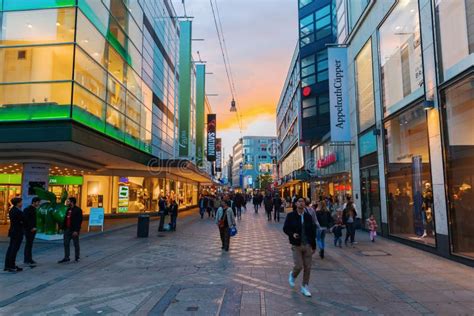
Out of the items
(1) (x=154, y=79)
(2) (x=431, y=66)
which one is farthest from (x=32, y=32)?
(2) (x=431, y=66)

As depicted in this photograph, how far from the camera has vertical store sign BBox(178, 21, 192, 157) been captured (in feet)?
101

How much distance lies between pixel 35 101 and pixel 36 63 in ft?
5.12

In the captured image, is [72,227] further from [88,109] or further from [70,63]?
[70,63]

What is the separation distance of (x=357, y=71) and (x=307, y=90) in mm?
13861

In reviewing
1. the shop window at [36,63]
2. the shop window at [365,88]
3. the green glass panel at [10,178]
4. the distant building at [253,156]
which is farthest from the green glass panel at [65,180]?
the distant building at [253,156]

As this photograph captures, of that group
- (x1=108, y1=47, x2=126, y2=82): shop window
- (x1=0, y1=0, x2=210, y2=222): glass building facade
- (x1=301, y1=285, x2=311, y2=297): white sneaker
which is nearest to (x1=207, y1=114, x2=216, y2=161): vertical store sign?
(x1=0, y1=0, x2=210, y2=222): glass building facade

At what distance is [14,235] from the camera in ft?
28.8

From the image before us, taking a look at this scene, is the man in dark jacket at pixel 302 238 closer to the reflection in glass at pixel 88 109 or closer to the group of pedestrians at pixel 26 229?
the group of pedestrians at pixel 26 229

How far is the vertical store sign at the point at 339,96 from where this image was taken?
1862 cm

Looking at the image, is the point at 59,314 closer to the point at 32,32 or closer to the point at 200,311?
the point at 200,311

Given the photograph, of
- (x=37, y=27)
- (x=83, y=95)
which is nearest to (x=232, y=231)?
(x=83, y=95)

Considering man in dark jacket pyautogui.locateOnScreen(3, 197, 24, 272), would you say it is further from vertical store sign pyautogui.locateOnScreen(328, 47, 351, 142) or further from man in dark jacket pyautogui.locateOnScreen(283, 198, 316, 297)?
vertical store sign pyautogui.locateOnScreen(328, 47, 351, 142)

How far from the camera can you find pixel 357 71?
58.5ft

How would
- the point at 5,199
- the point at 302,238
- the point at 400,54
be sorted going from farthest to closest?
the point at 5,199 → the point at 400,54 → the point at 302,238
